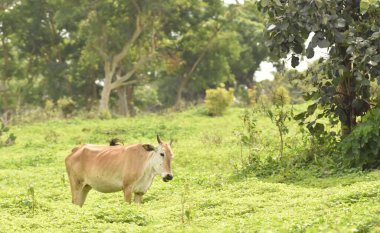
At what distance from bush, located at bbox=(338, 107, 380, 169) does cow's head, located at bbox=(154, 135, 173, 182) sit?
3593mm

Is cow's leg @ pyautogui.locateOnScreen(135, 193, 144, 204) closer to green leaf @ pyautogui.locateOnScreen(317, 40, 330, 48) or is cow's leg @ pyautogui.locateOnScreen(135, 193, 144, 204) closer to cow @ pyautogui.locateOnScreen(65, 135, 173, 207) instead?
cow @ pyautogui.locateOnScreen(65, 135, 173, 207)

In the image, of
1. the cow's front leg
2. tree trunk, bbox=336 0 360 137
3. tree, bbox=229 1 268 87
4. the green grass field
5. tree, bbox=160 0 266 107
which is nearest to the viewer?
the green grass field

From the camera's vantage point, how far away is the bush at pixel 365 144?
13227mm

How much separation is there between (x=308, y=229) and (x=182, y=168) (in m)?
10.1

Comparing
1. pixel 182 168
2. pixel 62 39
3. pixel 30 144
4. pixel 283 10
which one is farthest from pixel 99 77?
pixel 283 10

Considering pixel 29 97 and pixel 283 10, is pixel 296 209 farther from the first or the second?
pixel 29 97

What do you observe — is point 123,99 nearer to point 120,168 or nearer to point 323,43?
point 120,168

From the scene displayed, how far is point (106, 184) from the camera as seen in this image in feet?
43.9

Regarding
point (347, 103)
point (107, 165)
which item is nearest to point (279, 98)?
point (347, 103)

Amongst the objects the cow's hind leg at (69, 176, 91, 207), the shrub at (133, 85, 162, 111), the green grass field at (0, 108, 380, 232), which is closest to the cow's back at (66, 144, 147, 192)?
the cow's hind leg at (69, 176, 91, 207)

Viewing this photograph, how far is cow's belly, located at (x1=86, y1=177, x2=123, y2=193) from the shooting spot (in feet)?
43.4

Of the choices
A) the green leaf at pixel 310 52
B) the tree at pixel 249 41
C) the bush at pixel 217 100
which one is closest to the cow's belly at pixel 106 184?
the green leaf at pixel 310 52

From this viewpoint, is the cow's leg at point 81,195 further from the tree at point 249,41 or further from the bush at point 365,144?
the tree at point 249,41

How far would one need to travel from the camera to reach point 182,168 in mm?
18625
